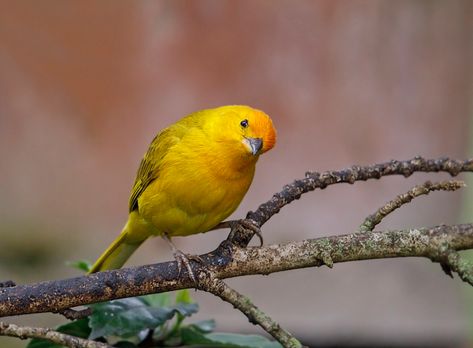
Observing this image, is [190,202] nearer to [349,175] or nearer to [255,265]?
[349,175]

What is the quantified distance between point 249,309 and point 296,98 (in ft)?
10.9

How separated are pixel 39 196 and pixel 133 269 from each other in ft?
11.4

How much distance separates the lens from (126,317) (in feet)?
6.85

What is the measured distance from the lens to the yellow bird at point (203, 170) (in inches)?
113

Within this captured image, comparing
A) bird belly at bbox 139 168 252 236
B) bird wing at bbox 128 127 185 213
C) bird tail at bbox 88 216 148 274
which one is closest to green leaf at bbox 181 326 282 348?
bird belly at bbox 139 168 252 236

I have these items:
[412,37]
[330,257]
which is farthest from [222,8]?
[330,257]

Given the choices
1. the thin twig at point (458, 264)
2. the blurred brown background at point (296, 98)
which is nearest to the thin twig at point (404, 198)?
the thin twig at point (458, 264)

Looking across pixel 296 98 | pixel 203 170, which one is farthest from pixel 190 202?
pixel 296 98

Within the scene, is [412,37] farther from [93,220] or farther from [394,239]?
[394,239]

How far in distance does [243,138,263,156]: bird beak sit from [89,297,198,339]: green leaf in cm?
79

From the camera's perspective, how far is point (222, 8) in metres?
4.89

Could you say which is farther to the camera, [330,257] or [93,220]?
[93,220]

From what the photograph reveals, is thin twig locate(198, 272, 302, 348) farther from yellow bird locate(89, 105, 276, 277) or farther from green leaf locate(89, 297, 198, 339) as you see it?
yellow bird locate(89, 105, 276, 277)

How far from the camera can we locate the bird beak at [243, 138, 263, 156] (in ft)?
9.26
